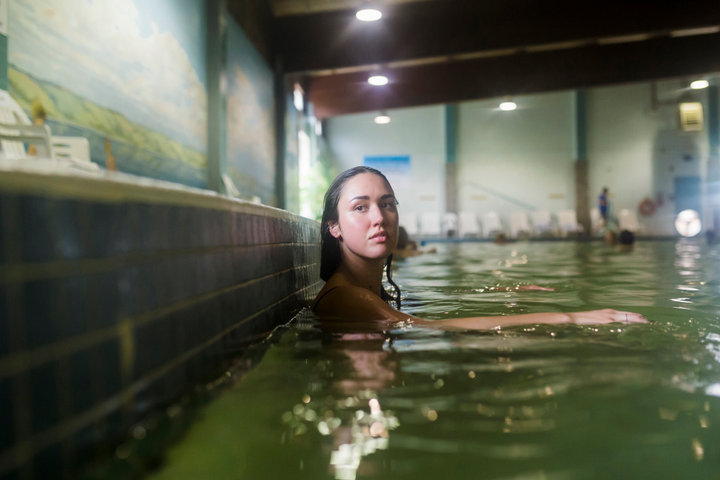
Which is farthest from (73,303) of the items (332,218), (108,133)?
(108,133)

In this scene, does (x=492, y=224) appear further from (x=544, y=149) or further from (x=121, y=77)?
(x=121, y=77)

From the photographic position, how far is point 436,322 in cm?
255

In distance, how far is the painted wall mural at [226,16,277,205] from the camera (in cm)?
A: 910

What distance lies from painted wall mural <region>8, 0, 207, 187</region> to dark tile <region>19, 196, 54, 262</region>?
4.19 m

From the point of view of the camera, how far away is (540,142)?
20844 millimetres

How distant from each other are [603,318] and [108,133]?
196 inches

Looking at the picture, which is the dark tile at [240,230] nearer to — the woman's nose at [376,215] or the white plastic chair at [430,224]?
the woman's nose at [376,215]

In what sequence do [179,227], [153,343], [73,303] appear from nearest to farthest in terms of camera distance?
1. [73,303]
2. [153,343]
3. [179,227]

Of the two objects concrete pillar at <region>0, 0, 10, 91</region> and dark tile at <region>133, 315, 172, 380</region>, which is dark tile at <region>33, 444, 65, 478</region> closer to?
dark tile at <region>133, 315, 172, 380</region>

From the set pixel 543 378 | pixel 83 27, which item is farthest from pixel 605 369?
pixel 83 27

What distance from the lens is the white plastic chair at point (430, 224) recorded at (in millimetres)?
20672

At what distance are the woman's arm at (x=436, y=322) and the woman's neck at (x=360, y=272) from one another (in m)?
0.14

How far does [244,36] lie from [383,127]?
1202 cm

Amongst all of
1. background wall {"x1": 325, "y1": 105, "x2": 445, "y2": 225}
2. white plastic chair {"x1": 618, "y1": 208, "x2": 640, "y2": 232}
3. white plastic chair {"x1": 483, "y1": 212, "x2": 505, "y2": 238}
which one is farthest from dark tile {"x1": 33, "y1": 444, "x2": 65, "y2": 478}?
white plastic chair {"x1": 618, "y1": 208, "x2": 640, "y2": 232}
